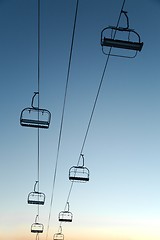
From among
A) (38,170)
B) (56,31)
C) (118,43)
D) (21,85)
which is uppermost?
(56,31)

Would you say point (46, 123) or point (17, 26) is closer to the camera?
point (46, 123)

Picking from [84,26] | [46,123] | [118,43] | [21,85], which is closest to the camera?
[118,43]

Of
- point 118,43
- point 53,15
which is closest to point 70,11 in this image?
point 53,15

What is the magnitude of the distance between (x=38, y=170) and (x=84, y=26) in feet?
25.3

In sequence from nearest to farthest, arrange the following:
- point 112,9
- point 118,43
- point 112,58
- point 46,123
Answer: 1. point 118,43
2. point 46,123
3. point 112,9
4. point 112,58

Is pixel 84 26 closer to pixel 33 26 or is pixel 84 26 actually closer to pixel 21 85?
pixel 33 26

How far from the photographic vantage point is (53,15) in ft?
33.8

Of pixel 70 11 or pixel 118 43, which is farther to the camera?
pixel 70 11

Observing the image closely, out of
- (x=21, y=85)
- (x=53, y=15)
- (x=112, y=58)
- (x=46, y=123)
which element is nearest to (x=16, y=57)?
(x=21, y=85)

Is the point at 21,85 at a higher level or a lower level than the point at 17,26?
lower

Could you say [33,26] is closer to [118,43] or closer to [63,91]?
[63,91]

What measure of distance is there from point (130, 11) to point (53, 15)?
6.29 ft

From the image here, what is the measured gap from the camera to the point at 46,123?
309 inches

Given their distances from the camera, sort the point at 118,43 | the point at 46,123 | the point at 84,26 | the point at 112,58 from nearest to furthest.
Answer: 1. the point at 118,43
2. the point at 46,123
3. the point at 84,26
4. the point at 112,58
